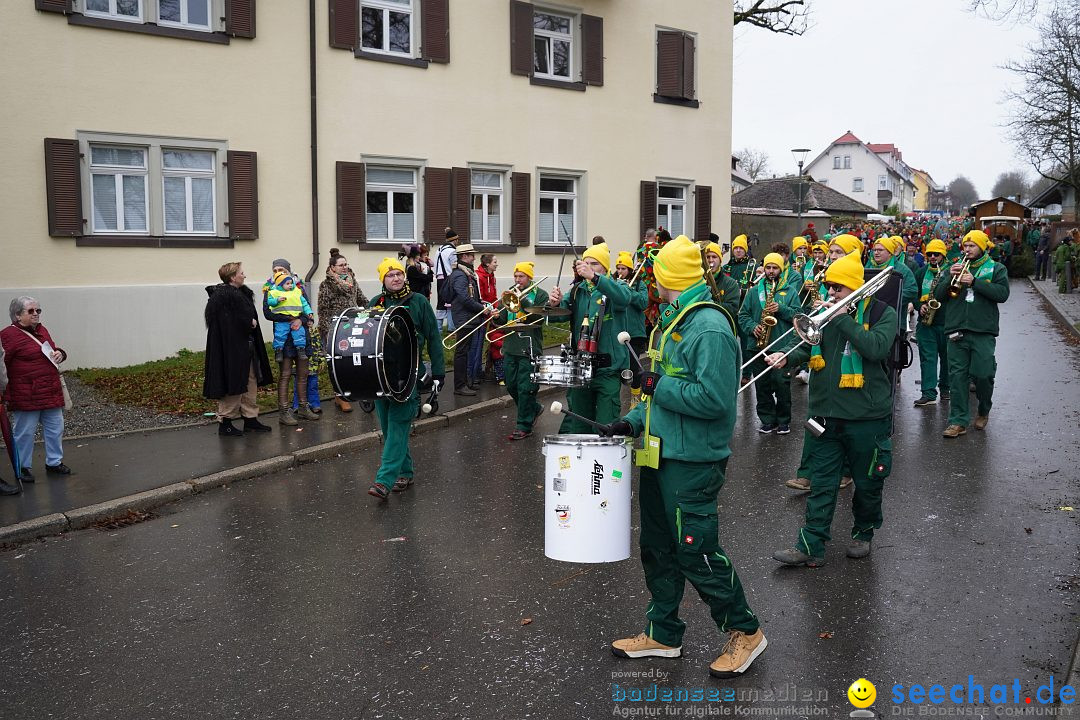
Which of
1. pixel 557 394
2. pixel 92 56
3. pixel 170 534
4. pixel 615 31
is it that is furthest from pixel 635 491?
pixel 615 31

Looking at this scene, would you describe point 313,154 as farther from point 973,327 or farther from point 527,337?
point 973,327

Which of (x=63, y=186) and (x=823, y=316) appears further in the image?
(x=63, y=186)

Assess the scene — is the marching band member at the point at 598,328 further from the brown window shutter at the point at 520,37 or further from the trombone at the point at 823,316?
the brown window shutter at the point at 520,37

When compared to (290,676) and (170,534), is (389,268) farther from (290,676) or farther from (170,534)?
(290,676)

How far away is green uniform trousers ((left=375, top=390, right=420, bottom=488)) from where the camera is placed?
822cm

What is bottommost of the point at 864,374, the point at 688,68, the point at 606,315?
the point at 864,374

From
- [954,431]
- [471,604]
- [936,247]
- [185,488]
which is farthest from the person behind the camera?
[936,247]

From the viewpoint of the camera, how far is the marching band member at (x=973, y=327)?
10336 millimetres

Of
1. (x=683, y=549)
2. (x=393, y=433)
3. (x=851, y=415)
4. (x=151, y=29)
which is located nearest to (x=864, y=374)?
(x=851, y=415)

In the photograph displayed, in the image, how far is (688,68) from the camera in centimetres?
2270

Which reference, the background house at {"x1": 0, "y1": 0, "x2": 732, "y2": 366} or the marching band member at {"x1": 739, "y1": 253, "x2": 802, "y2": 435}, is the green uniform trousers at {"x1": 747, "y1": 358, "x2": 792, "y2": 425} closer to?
the marching band member at {"x1": 739, "y1": 253, "x2": 802, "y2": 435}

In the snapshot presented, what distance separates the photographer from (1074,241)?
30094 millimetres

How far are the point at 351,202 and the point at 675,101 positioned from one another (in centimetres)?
870

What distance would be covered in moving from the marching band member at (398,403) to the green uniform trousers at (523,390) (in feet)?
7.43
